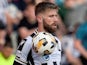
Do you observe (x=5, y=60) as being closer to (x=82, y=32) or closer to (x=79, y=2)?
(x=82, y=32)

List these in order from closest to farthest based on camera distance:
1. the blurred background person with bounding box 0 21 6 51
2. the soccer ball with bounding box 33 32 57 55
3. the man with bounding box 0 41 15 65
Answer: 1. the soccer ball with bounding box 33 32 57 55
2. the man with bounding box 0 41 15 65
3. the blurred background person with bounding box 0 21 6 51

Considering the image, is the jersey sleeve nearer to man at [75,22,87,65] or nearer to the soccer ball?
the soccer ball

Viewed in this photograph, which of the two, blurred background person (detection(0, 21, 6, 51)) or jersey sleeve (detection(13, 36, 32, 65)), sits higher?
jersey sleeve (detection(13, 36, 32, 65))

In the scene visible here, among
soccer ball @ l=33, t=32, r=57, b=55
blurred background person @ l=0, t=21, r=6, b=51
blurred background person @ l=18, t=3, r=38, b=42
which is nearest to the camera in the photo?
soccer ball @ l=33, t=32, r=57, b=55

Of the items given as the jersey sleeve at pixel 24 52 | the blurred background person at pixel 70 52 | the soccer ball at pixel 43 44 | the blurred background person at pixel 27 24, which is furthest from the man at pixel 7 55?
the soccer ball at pixel 43 44

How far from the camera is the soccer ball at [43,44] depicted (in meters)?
5.10

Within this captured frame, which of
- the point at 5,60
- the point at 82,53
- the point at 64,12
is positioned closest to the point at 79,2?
the point at 64,12

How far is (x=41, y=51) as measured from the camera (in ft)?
16.8

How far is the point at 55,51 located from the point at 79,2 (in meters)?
5.87

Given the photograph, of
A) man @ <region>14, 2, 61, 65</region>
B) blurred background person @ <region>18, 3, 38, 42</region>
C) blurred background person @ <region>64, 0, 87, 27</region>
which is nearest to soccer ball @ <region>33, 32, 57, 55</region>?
man @ <region>14, 2, 61, 65</region>

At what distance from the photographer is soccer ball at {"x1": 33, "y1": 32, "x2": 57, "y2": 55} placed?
5102 mm

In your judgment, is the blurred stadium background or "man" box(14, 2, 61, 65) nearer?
"man" box(14, 2, 61, 65)

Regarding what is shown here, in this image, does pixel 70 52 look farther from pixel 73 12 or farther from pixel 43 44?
pixel 43 44

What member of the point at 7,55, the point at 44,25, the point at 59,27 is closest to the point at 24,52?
the point at 44,25
